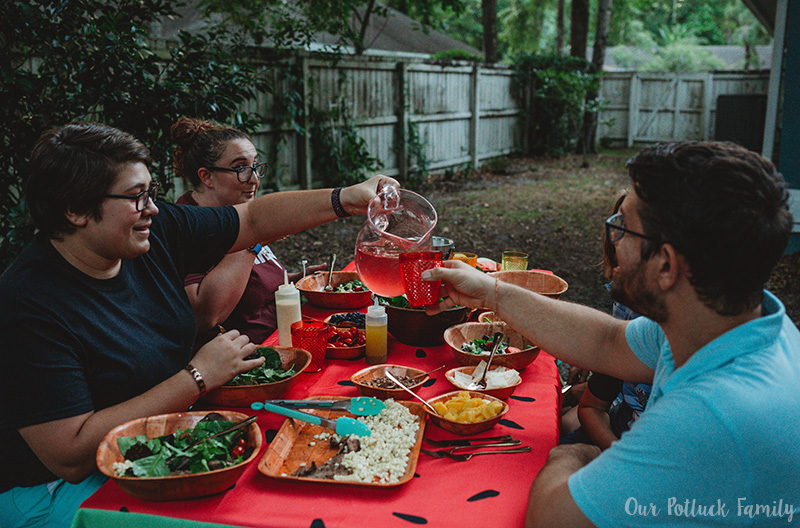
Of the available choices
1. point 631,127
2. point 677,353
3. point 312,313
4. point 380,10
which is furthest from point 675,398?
point 631,127

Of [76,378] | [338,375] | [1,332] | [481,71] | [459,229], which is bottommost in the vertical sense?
[459,229]

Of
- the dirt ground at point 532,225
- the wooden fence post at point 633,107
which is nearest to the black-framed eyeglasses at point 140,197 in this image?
the dirt ground at point 532,225

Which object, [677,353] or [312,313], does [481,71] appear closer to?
[312,313]

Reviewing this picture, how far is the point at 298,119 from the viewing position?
807cm

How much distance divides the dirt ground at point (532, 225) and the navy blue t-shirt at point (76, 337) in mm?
4282

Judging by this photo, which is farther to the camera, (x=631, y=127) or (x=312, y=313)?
(x=631, y=127)

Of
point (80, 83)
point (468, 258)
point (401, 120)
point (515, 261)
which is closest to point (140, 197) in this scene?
point (468, 258)

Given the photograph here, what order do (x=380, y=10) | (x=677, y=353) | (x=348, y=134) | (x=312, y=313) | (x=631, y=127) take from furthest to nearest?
(x=631, y=127), (x=380, y=10), (x=348, y=134), (x=312, y=313), (x=677, y=353)

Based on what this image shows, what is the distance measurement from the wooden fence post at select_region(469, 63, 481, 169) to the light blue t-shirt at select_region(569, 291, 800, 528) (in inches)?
467

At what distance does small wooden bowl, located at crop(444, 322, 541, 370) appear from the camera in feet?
6.79

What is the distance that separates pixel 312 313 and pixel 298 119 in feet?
19.2

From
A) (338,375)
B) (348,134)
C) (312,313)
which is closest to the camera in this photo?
(338,375)

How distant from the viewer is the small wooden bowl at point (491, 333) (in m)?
2.07

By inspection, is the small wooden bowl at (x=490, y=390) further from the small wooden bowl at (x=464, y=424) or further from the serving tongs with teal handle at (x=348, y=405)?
the serving tongs with teal handle at (x=348, y=405)
